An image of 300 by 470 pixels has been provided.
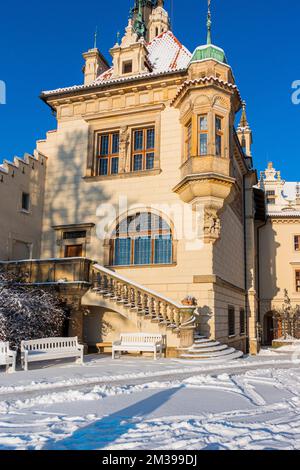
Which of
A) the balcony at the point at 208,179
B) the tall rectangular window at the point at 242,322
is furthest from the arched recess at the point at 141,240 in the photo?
the tall rectangular window at the point at 242,322

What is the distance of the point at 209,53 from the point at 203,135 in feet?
13.0

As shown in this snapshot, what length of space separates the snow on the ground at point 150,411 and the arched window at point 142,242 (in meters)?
8.71

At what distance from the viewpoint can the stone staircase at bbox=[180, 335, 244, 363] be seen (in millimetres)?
15084

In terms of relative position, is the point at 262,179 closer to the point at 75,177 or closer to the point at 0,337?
the point at 75,177

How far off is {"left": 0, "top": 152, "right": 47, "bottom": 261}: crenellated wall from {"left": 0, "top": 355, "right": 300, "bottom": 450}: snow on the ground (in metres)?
9.65

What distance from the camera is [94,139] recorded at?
872 inches

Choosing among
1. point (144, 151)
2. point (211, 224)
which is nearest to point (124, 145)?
point (144, 151)

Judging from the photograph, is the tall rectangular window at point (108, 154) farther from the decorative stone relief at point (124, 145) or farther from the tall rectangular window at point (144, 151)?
the tall rectangular window at point (144, 151)

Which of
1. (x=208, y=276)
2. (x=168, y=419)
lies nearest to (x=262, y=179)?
A: (x=208, y=276)

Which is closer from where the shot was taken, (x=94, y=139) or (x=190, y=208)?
(x=190, y=208)

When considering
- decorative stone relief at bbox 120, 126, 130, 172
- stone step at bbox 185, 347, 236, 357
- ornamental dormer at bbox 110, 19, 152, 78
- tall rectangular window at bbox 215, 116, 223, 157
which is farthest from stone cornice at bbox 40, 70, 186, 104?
stone step at bbox 185, 347, 236, 357

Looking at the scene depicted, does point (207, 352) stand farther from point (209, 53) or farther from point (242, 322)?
point (209, 53)
